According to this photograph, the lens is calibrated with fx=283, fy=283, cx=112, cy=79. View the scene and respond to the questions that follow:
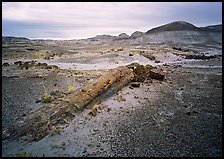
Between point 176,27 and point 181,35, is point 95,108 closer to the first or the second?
point 181,35

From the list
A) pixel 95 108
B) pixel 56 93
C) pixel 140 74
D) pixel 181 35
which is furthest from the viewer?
pixel 181 35

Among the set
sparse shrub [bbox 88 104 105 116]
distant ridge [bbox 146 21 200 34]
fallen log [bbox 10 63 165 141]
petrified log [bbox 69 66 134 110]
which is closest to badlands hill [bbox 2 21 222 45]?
distant ridge [bbox 146 21 200 34]

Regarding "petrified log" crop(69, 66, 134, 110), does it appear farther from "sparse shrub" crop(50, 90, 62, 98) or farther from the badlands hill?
the badlands hill

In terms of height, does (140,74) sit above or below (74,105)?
above

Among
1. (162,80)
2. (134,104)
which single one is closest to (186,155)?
(134,104)

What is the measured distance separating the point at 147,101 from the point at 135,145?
17.7 feet

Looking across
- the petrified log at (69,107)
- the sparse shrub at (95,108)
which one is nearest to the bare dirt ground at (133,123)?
the sparse shrub at (95,108)

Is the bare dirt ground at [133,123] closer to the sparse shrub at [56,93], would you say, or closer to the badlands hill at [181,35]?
the sparse shrub at [56,93]

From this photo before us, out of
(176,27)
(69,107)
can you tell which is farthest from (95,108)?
(176,27)

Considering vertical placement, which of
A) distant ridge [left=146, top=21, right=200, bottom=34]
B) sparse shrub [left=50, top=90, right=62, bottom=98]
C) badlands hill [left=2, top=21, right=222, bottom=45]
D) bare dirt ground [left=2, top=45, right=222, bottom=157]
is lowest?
bare dirt ground [left=2, top=45, right=222, bottom=157]

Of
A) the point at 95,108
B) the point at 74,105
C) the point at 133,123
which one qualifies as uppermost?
the point at 74,105

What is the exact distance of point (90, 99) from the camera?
46.9 ft

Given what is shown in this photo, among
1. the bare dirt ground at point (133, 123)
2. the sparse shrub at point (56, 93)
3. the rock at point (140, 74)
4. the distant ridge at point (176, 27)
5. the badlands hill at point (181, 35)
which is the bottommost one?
the bare dirt ground at point (133, 123)

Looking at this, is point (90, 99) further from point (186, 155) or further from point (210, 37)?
point (210, 37)
